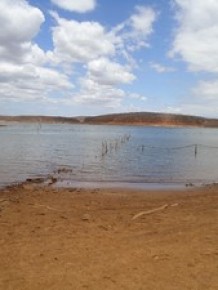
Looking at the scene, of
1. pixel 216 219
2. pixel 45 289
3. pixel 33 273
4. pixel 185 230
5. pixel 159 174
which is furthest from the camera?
pixel 159 174

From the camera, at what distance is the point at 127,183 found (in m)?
24.9

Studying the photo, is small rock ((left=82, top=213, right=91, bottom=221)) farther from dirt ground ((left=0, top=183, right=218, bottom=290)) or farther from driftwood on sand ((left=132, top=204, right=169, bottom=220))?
driftwood on sand ((left=132, top=204, right=169, bottom=220))

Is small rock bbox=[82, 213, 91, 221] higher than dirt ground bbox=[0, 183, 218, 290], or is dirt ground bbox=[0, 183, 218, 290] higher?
dirt ground bbox=[0, 183, 218, 290]

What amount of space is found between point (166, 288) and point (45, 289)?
76.0 inches

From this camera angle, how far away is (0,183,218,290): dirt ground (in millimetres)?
6898

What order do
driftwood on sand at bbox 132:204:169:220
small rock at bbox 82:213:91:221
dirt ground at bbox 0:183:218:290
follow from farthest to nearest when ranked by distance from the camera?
driftwood on sand at bbox 132:204:169:220, small rock at bbox 82:213:91:221, dirt ground at bbox 0:183:218:290

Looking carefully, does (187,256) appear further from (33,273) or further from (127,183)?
(127,183)

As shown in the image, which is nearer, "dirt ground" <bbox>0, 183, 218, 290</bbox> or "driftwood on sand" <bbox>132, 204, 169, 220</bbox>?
"dirt ground" <bbox>0, 183, 218, 290</bbox>

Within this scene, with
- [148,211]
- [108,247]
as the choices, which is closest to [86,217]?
[148,211]

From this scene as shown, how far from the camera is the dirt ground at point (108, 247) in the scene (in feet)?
Answer: 22.6

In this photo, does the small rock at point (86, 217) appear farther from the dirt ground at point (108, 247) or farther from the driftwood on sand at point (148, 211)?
the driftwood on sand at point (148, 211)

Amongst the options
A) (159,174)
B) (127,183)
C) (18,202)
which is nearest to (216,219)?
(18,202)

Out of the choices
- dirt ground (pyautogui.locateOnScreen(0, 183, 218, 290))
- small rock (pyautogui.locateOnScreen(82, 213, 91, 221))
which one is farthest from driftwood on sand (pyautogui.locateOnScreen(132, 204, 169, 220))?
small rock (pyautogui.locateOnScreen(82, 213, 91, 221))

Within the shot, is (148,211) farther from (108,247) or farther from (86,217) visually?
(108,247)
